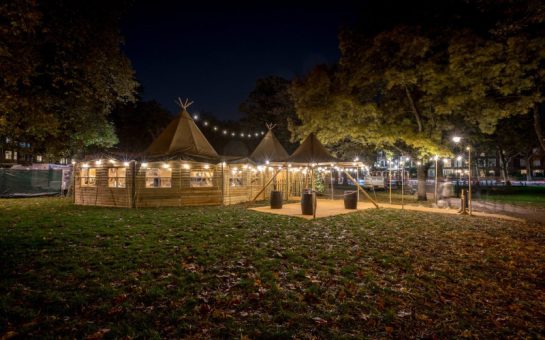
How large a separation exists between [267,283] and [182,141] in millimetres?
13619

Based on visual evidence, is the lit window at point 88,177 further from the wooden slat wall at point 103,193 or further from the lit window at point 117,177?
the lit window at point 117,177

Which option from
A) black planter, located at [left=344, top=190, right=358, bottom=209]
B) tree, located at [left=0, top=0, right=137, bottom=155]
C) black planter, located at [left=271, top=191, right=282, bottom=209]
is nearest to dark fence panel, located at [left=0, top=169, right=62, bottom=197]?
tree, located at [left=0, top=0, right=137, bottom=155]

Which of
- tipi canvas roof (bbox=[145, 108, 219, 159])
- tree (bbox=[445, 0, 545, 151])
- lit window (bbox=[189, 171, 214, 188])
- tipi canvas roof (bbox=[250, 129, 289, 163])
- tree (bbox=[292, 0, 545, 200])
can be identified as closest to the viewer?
tree (bbox=[445, 0, 545, 151])

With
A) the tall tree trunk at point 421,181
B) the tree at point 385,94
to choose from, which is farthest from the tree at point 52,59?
the tall tree trunk at point 421,181

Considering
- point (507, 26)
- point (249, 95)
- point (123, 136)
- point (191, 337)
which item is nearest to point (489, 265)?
point (191, 337)

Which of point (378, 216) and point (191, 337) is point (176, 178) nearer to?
point (378, 216)

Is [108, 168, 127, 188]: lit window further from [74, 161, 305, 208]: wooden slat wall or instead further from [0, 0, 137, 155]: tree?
[0, 0, 137, 155]: tree

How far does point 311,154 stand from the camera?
14867 mm

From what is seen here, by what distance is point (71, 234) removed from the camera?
25.2 feet

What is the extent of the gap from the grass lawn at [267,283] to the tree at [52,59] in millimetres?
4356

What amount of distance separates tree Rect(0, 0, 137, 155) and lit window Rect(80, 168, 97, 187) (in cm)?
217

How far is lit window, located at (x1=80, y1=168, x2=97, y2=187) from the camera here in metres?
15.9

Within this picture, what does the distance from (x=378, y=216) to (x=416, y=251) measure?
5.12 metres

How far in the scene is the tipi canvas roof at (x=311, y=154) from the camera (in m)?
14.4
